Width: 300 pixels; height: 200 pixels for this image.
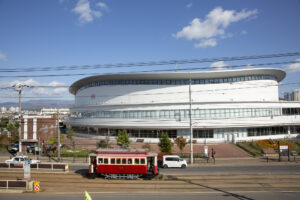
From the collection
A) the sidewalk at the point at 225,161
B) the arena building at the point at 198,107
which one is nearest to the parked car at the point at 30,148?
the sidewalk at the point at 225,161

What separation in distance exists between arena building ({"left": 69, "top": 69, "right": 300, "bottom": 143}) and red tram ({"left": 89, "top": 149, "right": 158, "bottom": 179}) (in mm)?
25894

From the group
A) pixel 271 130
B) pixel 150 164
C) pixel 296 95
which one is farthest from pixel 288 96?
pixel 150 164

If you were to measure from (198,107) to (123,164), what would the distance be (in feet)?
97.0

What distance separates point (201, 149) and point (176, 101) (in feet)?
39.0

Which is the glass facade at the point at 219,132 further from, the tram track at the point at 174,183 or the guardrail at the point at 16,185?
the guardrail at the point at 16,185

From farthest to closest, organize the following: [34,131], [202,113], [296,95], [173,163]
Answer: [296,95]
[202,113]
[34,131]
[173,163]

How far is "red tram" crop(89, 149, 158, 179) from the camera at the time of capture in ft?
64.6

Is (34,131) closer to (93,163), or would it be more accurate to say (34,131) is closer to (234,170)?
(93,163)

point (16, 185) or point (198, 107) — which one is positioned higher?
point (198, 107)

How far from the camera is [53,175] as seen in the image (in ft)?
71.4

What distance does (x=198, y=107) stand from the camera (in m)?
46.2

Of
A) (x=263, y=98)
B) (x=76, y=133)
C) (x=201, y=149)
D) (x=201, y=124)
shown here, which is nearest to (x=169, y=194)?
(x=201, y=149)

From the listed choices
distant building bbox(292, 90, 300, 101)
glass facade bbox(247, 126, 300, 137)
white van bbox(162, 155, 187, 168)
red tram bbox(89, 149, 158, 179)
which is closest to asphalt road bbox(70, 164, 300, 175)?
white van bbox(162, 155, 187, 168)

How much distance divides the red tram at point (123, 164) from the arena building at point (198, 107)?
25.9 m
